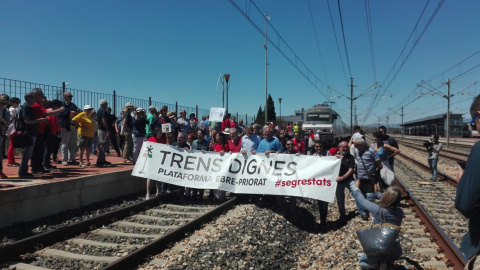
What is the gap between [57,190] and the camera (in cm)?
760

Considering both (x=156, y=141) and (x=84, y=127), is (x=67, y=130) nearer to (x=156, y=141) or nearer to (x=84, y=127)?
(x=84, y=127)

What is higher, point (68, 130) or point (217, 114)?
point (217, 114)

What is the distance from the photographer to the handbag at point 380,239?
4441 mm

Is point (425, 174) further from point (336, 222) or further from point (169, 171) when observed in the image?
point (169, 171)

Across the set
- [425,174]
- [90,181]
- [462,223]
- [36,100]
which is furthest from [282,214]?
[425,174]

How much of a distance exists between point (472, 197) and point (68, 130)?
10.3 metres

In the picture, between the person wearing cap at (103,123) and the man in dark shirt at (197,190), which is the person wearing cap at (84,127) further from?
the man in dark shirt at (197,190)

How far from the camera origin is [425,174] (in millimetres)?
17188

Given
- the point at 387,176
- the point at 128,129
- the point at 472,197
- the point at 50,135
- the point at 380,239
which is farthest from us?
the point at 128,129

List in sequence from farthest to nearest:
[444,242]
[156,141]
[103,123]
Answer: [103,123]
[156,141]
[444,242]

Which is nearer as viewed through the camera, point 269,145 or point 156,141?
point 269,145

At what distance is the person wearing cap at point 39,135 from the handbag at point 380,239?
24.5ft

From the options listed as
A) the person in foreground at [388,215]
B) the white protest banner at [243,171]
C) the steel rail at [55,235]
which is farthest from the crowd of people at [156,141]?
the steel rail at [55,235]

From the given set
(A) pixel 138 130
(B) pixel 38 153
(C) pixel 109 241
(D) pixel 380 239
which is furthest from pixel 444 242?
(B) pixel 38 153
